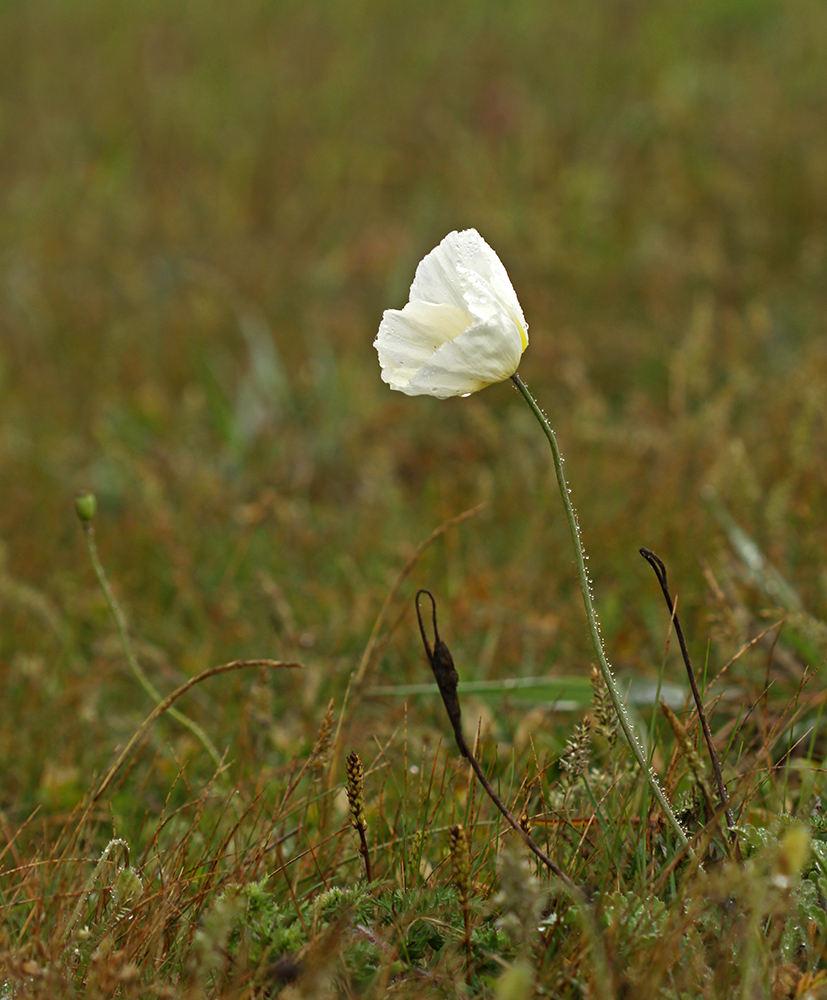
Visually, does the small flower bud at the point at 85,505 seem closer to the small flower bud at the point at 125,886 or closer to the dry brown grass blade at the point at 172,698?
the dry brown grass blade at the point at 172,698

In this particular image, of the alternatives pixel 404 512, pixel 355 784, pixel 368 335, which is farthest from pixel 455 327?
pixel 368 335

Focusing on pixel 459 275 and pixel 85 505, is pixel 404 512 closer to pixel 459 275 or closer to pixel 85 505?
pixel 85 505

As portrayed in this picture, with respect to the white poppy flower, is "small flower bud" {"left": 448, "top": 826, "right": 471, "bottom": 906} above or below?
below

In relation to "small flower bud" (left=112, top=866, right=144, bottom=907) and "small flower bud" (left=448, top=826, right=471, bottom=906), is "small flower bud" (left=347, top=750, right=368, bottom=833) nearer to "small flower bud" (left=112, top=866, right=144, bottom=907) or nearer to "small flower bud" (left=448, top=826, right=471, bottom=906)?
"small flower bud" (left=448, top=826, right=471, bottom=906)

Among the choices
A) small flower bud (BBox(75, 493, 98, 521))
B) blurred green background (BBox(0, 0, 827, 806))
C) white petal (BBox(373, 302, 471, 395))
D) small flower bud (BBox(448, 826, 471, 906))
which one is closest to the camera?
small flower bud (BBox(448, 826, 471, 906))

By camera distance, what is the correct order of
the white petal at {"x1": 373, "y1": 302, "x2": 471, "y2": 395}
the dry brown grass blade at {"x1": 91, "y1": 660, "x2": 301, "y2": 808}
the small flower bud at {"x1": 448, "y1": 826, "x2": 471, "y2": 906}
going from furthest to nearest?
the dry brown grass blade at {"x1": 91, "y1": 660, "x2": 301, "y2": 808}
the white petal at {"x1": 373, "y1": 302, "x2": 471, "y2": 395}
the small flower bud at {"x1": 448, "y1": 826, "x2": 471, "y2": 906}

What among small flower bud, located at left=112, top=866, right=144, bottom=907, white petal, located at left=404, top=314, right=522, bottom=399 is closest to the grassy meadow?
small flower bud, located at left=112, top=866, right=144, bottom=907
